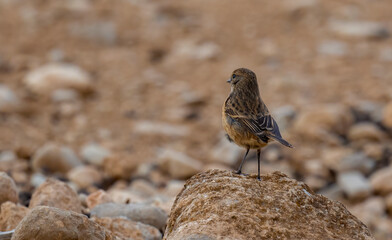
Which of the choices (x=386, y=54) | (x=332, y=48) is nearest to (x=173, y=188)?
(x=332, y=48)

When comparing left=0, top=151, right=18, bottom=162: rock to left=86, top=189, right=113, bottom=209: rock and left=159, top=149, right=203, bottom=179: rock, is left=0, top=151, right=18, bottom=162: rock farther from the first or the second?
left=86, top=189, right=113, bottom=209: rock

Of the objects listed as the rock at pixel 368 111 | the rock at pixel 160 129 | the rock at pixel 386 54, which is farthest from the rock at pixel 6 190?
the rock at pixel 386 54

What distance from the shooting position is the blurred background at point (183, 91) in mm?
10281

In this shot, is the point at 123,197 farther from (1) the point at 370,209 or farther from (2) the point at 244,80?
(1) the point at 370,209

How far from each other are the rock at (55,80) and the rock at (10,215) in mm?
7372

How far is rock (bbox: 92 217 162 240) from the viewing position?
559cm

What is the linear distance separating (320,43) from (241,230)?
40.3ft

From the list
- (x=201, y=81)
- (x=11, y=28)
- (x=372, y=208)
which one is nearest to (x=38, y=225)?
(x=372, y=208)

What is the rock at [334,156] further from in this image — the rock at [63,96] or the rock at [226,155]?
the rock at [63,96]

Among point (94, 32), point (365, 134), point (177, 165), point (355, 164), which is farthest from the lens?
point (94, 32)

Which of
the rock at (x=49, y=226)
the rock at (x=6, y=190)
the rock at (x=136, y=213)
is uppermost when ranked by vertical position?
the rock at (x=136, y=213)

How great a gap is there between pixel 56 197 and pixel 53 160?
4000 millimetres

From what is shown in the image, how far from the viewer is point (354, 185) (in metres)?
10.3

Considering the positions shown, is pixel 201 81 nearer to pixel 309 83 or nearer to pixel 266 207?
pixel 309 83
